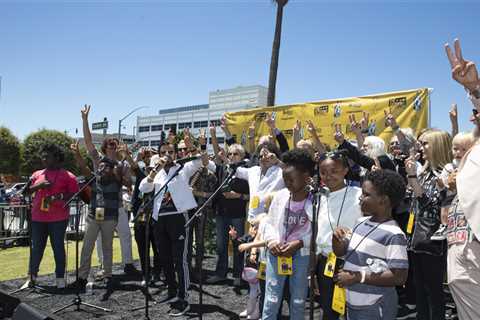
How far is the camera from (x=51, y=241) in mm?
6207

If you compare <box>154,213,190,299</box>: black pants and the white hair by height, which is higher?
the white hair

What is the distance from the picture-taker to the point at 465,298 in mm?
2385

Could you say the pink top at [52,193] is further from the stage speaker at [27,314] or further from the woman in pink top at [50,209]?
the stage speaker at [27,314]

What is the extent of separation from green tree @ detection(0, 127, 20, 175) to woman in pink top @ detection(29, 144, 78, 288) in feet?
77.0

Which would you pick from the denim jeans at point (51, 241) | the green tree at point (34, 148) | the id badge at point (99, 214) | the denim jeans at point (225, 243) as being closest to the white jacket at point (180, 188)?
the id badge at point (99, 214)

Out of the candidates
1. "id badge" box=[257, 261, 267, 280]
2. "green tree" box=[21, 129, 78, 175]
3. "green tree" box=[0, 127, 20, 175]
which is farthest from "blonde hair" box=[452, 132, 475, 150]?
"green tree" box=[0, 127, 20, 175]

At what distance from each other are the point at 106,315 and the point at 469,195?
4.44 meters

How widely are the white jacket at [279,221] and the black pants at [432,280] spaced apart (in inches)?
47.7

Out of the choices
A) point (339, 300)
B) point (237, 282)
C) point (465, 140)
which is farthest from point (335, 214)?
point (237, 282)

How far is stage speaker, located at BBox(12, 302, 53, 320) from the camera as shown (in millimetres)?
3178

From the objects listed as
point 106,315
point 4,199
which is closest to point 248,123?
point 106,315

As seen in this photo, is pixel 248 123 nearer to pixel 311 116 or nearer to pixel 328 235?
pixel 311 116

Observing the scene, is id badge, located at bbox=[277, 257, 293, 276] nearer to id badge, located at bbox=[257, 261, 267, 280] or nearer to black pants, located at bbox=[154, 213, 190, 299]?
id badge, located at bbox=[257, 261, 267, 280]

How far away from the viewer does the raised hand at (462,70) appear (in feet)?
7.74
